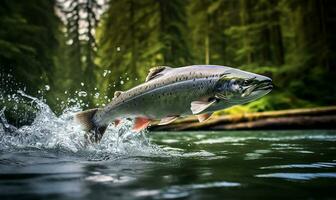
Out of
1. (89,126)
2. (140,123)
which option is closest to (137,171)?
(140,123)

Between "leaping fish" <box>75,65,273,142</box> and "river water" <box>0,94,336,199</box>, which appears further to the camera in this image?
"leaping fish" <box>75,65,273,142</box>

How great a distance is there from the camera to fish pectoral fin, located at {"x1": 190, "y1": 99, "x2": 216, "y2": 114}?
17.3 feet

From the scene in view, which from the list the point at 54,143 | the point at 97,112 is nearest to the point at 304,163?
the point at 97,112

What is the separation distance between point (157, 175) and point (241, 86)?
1750 mm

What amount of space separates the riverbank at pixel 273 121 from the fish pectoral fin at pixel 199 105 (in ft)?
31.7

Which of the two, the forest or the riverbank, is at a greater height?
the forest

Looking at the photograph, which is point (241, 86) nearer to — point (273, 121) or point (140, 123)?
point (140, 123)

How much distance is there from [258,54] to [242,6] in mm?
3141

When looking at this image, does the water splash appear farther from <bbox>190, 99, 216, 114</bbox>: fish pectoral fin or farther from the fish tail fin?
<bbox>190, 99, 216, 114</bbox>: fish pectoral fin

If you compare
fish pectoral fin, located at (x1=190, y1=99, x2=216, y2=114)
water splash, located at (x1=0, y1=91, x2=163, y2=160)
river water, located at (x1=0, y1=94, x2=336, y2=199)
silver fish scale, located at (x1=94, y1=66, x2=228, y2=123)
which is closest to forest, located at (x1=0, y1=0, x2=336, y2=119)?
water splash, located at (x1=0, y1=91, x2=163, y2=160)

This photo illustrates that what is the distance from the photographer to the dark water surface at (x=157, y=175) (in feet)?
10.7

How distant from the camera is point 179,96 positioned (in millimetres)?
5695

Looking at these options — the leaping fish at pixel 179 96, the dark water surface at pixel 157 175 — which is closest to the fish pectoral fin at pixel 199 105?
the leaping fish at pixel 179 96

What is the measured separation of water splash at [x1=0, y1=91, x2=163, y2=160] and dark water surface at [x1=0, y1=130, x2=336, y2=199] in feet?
0.24
